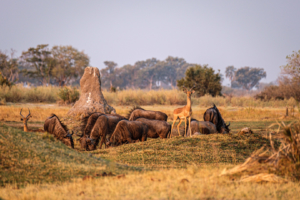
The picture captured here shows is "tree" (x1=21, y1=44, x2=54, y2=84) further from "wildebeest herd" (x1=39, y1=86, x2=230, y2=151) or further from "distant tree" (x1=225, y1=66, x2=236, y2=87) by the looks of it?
"distant tree" (x1=225, y1=66, x2=236, y2=87)

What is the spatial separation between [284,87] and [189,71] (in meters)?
10.4

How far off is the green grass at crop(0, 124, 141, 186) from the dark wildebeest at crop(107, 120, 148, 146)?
425 cm

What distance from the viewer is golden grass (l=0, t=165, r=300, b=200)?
4.09 metres

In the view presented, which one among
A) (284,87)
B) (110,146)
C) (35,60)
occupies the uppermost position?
(35,60)

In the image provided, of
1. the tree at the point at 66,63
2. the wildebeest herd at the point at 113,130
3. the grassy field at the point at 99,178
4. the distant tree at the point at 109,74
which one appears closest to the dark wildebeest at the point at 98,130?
the wildebeest herd at the point at 113,130

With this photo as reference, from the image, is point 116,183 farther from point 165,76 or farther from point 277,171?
point 165,76

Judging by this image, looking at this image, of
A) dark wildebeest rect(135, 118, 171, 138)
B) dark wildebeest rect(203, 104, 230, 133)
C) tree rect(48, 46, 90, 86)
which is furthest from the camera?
tree rect(48, 46, 90, 86)

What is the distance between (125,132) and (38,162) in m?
5.39

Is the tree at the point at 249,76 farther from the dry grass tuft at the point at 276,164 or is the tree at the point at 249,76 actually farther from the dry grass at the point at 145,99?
the dry grass tuft at the point at 276,164

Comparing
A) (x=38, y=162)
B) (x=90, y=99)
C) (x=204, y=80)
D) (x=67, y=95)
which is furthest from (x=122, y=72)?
(x=38, y=162)

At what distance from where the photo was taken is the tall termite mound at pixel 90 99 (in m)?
15.4

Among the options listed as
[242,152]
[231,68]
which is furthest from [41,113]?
[231,68]

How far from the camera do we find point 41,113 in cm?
1884

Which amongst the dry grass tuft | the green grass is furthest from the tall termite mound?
the dry grass tuft
